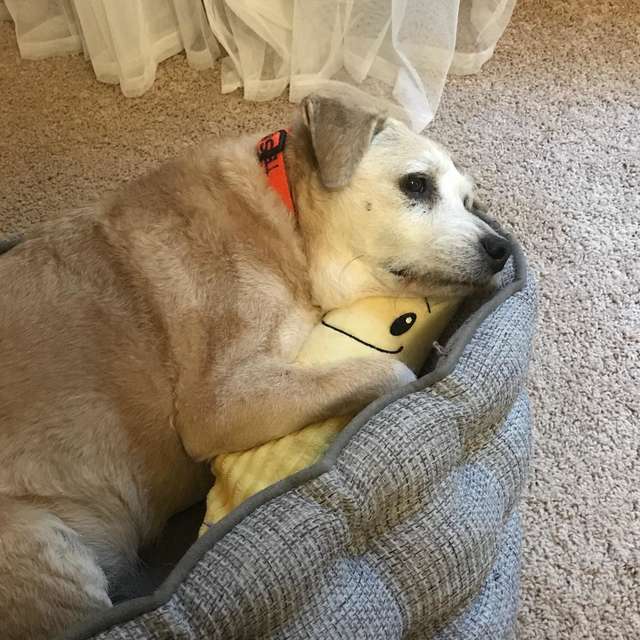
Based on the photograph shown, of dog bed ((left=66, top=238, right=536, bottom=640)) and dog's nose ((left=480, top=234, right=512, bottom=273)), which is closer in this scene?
dog bed ((left=66, top=238, right=536, bottom=640))

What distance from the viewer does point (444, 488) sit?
1.28m

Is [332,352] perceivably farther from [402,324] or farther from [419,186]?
[419,186]

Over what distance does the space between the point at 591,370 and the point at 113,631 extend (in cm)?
126

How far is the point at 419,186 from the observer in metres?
1.55

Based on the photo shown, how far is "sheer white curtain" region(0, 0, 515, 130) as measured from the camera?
86.1 inches

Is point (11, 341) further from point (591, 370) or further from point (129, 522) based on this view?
point (591, 370)

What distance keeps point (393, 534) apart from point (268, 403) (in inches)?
11.7

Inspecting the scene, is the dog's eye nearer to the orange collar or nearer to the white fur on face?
the white fur on face

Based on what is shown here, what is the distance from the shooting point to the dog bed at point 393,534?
1.08 m

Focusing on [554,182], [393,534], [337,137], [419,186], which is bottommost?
[554,182]

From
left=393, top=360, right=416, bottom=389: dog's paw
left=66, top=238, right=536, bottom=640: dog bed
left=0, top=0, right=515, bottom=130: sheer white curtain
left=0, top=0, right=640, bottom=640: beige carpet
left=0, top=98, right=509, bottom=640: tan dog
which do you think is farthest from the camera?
left=0, top=0, right=515, bottom=130: sheer white curtain

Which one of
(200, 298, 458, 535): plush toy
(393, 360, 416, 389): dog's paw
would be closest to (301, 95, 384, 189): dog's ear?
(200, 298, 458, 535): plush toy

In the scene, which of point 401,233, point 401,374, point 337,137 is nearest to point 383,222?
point 401,233

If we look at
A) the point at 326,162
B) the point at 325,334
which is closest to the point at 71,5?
the point at 326,162
